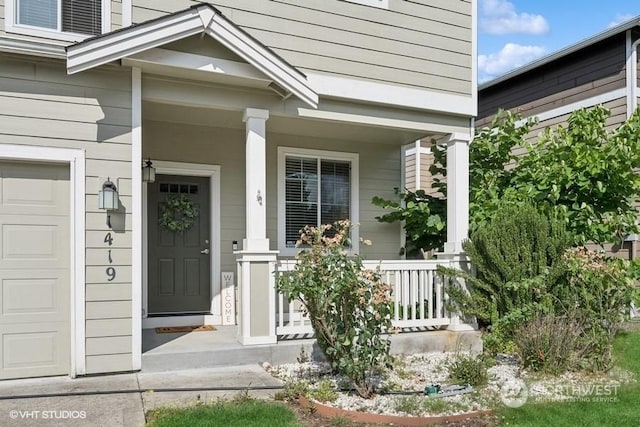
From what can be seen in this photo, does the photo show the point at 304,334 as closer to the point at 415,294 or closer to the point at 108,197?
the point at 415,294

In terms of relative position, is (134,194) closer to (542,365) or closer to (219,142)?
(219,142)

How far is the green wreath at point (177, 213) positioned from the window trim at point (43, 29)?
88.9 inches

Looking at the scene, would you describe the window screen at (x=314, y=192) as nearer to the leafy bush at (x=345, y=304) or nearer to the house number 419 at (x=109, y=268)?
the house number 419 at (x=109, y=268)

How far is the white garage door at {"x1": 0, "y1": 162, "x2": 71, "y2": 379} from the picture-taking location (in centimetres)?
448

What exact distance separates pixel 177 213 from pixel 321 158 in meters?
2.09

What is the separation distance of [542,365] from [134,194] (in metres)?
4.15

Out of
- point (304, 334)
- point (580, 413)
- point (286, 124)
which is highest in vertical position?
point (286, 124)

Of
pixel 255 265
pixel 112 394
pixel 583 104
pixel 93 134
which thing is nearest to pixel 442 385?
pixel 255 265

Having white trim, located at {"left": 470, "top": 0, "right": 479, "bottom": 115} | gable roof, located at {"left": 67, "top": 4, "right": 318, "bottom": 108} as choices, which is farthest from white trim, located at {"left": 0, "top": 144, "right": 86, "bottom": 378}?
white trim, located at {"left": 470, "top": 0, "right": 479, "bottom": 115}

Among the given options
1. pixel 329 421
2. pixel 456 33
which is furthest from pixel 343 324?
pixel 456 33

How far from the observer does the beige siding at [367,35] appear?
5.45 meters

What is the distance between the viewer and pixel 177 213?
6488mm

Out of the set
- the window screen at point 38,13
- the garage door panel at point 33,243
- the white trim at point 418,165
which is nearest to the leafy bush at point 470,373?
the garage door panel at point 33,243

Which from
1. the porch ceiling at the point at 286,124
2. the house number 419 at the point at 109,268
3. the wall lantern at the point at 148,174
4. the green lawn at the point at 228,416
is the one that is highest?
the porch ceiling at the point at 286,124
